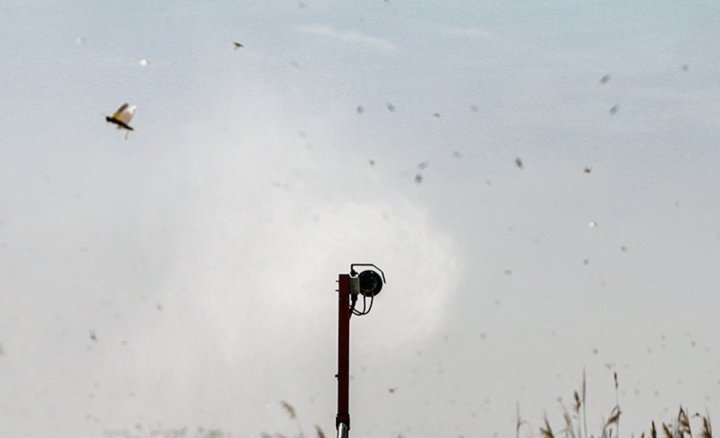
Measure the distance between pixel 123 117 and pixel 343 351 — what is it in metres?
8.09

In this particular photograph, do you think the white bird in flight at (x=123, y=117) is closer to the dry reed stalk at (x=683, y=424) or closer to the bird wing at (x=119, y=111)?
the bird wing at (x=119, y=111)

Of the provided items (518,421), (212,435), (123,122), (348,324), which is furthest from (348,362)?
(518,421)

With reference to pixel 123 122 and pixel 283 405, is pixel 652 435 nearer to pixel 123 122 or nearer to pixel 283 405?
pixel 283 405

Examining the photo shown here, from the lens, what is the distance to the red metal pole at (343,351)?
19.5 meters

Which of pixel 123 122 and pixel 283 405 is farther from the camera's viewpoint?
pixel 123 122

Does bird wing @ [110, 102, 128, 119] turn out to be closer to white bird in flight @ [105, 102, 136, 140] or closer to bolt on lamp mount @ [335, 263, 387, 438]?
white bird in flight @ [105, 102, 136, 140]

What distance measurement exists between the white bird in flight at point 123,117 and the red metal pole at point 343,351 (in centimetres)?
777

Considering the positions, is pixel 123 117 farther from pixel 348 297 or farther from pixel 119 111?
pixel 348 297

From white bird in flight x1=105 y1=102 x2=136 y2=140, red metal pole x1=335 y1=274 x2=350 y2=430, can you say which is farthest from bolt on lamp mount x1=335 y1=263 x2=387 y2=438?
white bird in flight x1=105 y1=102 x2=136 y2=140

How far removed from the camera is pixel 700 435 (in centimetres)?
896

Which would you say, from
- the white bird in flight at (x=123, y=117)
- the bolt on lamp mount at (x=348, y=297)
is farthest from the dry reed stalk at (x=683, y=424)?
the bolt on lamp mount at (x=348, y=297)

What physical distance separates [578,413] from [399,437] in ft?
6.66

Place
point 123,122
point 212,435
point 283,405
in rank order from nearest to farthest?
point 283,405
point 123,122
point 212,435

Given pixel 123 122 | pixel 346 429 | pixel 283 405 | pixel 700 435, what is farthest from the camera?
pixel 346 429
